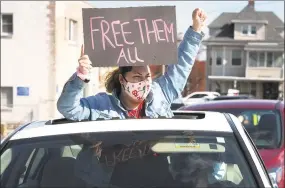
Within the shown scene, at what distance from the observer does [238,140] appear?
10.0 ft

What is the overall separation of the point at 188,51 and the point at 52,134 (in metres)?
1.61

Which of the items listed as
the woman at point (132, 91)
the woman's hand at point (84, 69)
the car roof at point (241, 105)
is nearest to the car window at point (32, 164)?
the woman at point (132, 91)

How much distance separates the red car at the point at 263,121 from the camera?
250 inches

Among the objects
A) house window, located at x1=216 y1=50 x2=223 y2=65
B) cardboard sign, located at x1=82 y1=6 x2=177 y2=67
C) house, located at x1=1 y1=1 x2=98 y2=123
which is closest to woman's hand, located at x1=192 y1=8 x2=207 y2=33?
cardboard sign, located at x1=82 y1=6 x2=177 y2=67

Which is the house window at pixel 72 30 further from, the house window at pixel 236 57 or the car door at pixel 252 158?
the car door at pixel 252 158

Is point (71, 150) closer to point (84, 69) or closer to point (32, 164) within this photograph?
point (32, 164)

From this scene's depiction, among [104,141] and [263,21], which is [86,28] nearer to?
[104,141]

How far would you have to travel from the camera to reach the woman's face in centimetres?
392

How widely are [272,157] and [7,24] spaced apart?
80.2ft

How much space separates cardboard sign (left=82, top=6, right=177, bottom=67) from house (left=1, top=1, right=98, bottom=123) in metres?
24.6

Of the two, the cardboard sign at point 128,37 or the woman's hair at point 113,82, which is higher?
the cardboard sign at point 128,37

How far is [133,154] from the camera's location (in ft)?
10.1

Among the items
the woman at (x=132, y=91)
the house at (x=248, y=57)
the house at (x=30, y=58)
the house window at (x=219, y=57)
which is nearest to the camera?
the woman at (x=132, y=91)

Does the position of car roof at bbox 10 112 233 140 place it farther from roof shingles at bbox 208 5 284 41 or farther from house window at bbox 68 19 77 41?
roof shingles at bbox 208 5 284 41
